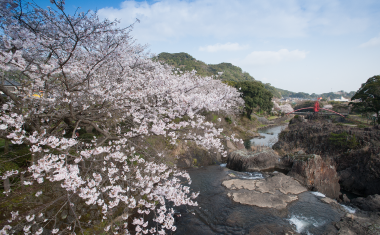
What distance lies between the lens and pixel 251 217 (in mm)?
6121

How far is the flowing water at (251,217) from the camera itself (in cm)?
562

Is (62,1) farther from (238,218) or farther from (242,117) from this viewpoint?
(242,117)

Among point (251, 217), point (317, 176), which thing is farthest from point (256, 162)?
point (251, 217)

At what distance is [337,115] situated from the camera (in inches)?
1121

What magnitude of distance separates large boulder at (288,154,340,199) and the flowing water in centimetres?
75

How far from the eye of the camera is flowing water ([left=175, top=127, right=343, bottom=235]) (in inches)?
221

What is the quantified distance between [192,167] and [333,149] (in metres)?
10.1

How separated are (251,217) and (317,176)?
16.4 feet

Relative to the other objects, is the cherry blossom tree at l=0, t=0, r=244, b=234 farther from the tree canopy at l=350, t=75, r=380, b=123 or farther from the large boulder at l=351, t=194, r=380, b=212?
the tree canopy at l=350, t=75, r=380, b=123

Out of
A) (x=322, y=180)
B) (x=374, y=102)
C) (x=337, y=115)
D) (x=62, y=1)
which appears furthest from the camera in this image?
(x=337, y=115)

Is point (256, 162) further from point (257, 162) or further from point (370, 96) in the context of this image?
point (370, 96)

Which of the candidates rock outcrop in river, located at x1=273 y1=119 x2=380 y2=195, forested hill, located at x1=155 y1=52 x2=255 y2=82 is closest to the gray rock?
rock outcrop in river, located at x1=273 y1=119 x2=380 y2=195

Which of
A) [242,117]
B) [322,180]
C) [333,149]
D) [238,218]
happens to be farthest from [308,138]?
[242,117]

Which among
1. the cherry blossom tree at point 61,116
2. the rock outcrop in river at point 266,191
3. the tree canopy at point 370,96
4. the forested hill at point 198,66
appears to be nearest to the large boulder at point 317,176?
the rock outcrop in river at point 266,191
